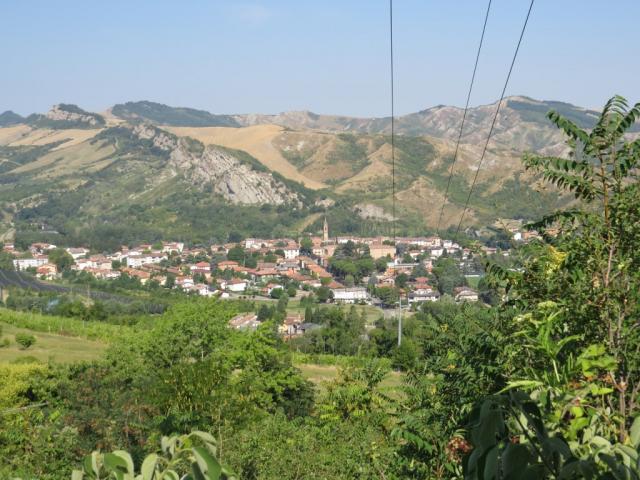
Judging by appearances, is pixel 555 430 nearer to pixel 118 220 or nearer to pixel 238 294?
pixel 238 294

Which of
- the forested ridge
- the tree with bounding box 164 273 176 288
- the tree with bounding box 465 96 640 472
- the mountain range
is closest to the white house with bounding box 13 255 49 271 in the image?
the mountain range

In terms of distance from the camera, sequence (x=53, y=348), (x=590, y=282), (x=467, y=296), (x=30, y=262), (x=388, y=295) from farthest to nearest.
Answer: (x=30, y=262), (x=388, y=295), (x=467, y=296), (x=53, y=348), (x=590, y=282)

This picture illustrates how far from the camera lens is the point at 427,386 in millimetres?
7715

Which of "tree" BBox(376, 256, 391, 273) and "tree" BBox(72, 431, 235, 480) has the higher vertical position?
"tree" BBox(72, 431, 235, 480)

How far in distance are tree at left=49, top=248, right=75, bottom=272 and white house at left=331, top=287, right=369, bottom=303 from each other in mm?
36448

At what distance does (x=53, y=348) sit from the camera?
38688mm

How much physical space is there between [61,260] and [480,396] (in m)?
95.5

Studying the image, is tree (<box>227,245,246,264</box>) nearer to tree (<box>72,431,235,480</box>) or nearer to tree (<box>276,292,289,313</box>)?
tree (<box>276,292,289,313</box>)

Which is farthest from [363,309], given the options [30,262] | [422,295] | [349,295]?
[30,262]

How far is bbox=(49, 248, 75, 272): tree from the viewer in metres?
92.4

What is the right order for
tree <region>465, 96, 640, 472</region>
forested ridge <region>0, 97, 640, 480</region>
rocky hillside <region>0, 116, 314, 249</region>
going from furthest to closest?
1. rocky hillside <region>0, 116, 314, 249</region>
2. tree <region>465, 96, 640, 472</region>
3. forested ridge <region>0, 97, 640, 480</region>

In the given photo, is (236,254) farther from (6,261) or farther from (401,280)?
(6,261)

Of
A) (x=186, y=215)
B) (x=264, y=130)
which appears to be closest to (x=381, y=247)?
(x=186, y=215)

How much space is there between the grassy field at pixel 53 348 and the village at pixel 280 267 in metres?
32.8
